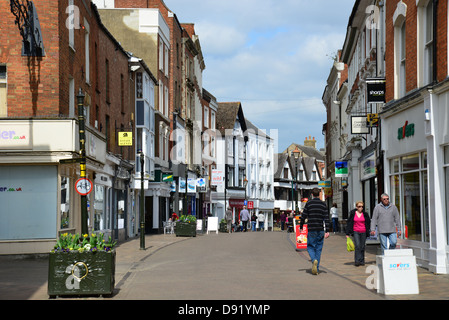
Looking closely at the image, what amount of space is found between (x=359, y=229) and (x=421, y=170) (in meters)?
2.30

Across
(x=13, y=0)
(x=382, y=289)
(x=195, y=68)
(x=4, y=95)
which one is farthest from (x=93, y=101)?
(x=195, y=68)

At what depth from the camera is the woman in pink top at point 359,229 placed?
1831 cm

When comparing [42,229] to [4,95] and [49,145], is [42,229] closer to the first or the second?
[49,145]

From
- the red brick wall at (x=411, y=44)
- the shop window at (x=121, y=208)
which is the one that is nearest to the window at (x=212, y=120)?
the shop window at (x=121, y=208)

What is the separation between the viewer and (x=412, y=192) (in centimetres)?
1884

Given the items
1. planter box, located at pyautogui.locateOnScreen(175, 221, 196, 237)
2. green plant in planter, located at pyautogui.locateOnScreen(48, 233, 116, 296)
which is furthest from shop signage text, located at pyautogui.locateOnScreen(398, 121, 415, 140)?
planter box, located at pyautogui.locateOnScreen(175, 221, 196, 237)

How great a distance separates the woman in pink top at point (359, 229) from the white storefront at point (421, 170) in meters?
1.33

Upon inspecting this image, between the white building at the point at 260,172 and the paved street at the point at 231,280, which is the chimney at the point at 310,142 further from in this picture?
the paved street at the point at 231,280

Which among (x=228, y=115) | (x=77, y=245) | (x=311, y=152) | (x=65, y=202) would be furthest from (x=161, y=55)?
(x=311, y=152)

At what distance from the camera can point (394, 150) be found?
20203mm

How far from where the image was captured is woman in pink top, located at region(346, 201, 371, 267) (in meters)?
18.3

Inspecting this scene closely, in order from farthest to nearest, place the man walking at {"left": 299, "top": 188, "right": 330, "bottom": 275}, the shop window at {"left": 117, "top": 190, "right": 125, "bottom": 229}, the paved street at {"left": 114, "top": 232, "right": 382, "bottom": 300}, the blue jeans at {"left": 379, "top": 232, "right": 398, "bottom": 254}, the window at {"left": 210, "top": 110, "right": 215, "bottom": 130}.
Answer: the window at {"left": 210, "top": 110, "right": 215, "bottom": 130}, the shop window at {"left": 117, "top": 190, "right": 125, "bottom": 229}, the blue jeans at {"left": 379, "top": 232, "right": 398, "bottom": 254}, the man walking at {"left": 299, "top": 188, "right": 330, "bottom": 275}, the paved street at {"left": 114, "top": 232, "right": 382, "bottom": 300}

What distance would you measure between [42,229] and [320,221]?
10.1 metres

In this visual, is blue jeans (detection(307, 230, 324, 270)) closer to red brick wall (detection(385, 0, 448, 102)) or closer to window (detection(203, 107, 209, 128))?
red brick wall (detection(385, 0, 448, 102))
